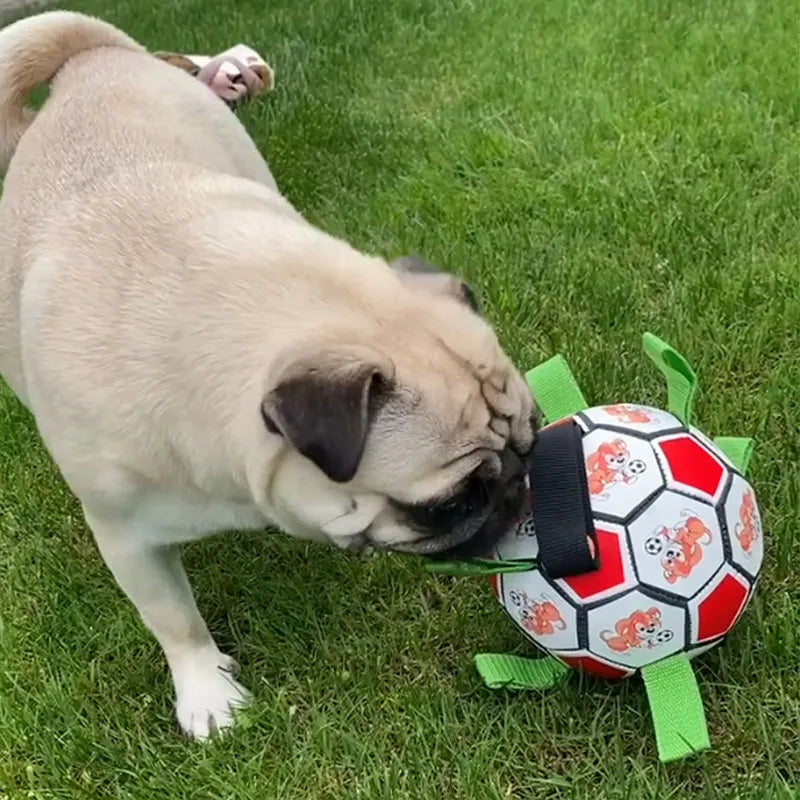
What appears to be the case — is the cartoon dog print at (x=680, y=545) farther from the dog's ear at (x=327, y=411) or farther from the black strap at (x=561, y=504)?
the dog's ear at (x=327, y=411)

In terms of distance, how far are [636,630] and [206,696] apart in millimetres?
1231

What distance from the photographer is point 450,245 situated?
498 cm

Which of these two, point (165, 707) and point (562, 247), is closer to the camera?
point (165, 707)

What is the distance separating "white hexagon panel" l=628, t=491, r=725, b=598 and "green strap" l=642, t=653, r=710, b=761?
0.64 ft

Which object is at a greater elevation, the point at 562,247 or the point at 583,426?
the point at 583,426

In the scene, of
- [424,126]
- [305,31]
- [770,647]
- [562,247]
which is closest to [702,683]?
[770,647]

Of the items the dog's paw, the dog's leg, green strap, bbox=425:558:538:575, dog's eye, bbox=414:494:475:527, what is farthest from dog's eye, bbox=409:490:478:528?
the dog's paw

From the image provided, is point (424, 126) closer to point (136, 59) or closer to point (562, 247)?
point (562, 247)

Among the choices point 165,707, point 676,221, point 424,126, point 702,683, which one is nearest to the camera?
point 702,683

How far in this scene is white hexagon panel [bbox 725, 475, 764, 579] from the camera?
275 centimetres

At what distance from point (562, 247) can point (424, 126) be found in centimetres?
173

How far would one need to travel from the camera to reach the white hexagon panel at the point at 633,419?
291 centimetres

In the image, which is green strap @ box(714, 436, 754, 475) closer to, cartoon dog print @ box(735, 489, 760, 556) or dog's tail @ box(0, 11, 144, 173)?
cartoon dog print @ box(735, 489, 760, 556)

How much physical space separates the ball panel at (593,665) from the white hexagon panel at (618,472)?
0.35 meters
